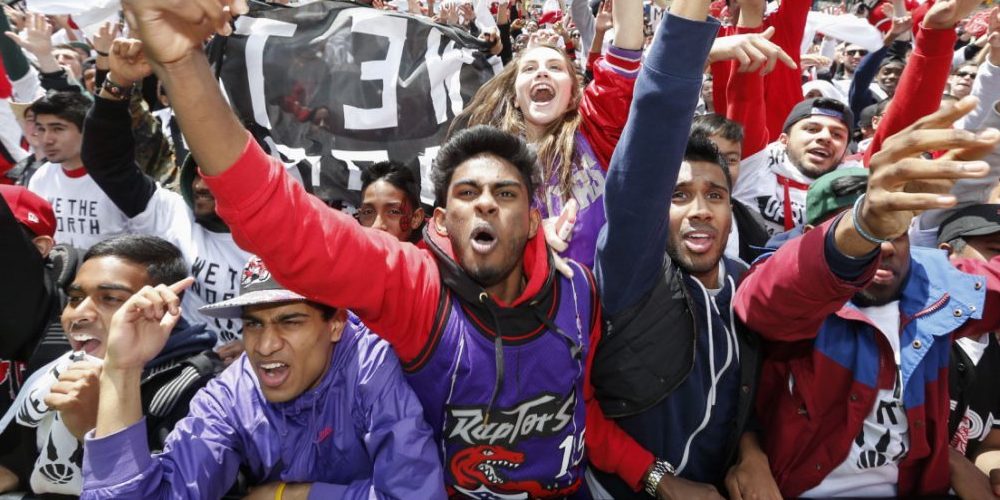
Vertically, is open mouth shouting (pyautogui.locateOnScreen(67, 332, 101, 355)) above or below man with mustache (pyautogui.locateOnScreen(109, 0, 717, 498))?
below

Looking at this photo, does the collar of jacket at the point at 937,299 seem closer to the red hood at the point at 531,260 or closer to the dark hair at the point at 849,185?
the dark hair at the point at 849,185

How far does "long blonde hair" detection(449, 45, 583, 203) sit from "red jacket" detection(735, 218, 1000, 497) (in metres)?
0.76

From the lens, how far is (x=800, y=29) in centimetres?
362

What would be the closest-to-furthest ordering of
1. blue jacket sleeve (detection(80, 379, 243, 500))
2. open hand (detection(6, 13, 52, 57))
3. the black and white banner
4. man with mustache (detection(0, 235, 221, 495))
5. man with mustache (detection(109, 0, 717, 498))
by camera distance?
man with mustache (detection(109, 0, 717, 498)) < blue jacket sleeve (detection(80, 379, 243, 500)) < man with mustache (detection(0, 235, 221, 495)) < the black and white banner < open hand (detection(6, 13, 52, 57))

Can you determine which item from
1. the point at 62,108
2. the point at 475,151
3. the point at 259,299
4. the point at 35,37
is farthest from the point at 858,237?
the point at 35,37

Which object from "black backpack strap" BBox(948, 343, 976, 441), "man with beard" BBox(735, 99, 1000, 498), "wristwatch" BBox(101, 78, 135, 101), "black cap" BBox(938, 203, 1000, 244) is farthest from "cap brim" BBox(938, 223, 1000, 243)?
"wristwatch" BBox(101, 78, 135, 101)

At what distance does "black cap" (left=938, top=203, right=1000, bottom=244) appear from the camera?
2.36 meters

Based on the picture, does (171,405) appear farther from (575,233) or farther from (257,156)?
(575,233)

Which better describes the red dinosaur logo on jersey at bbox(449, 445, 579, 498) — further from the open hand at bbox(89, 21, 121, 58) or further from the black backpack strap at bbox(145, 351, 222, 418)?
the open hand at bbox(89, 21, 121, 58)

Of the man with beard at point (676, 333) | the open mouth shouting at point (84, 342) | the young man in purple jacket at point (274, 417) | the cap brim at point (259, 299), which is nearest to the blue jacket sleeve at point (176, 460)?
the young man in purple jacket at point (274, 417)

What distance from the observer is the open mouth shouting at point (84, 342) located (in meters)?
2.09

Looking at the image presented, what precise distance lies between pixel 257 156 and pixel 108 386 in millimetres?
844

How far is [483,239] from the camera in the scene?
71.3 inches

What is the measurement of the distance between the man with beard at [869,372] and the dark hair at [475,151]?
29.5 inches
